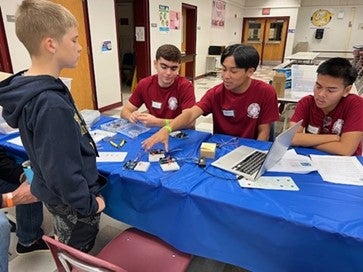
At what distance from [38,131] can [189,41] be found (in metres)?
7.64

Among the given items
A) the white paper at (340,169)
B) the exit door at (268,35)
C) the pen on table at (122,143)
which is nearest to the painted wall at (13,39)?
the pen on table at (122,143)

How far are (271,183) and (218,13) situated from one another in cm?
934

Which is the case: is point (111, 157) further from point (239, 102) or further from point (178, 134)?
point (239, 102)

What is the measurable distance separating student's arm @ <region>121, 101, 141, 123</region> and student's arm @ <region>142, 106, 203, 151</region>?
1.12ft

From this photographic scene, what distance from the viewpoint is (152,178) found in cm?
119

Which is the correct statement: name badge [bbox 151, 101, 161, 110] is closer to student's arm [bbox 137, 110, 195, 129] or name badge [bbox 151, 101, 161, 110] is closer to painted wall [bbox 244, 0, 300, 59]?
student's arm [bbox 137, 110, 195, 129]

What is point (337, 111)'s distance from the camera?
154 cm

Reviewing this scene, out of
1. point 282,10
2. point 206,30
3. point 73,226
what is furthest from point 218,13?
point 73,226

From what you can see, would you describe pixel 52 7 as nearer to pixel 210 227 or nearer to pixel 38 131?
pixel 38 131

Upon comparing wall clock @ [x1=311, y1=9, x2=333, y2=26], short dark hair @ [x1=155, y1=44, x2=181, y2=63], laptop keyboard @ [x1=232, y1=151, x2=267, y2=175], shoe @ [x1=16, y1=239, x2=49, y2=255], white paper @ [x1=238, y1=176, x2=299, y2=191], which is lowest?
shoe @ [x1=16, y1=239, x2=49, y2=255]

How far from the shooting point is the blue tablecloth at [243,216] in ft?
2.99

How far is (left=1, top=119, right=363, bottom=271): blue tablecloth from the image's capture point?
912 mm

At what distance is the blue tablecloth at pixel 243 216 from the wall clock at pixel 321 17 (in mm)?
12835

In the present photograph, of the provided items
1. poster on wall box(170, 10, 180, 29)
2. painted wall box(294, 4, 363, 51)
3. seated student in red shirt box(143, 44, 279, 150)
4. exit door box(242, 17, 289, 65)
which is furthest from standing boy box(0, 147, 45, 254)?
painted wall box(294, 4, 363, 51)
